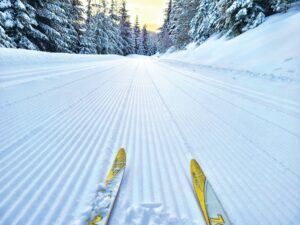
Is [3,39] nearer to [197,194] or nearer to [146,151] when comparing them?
[146,151]

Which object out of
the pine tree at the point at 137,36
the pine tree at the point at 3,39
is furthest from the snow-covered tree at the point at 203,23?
the pine tree at the point at 137,36

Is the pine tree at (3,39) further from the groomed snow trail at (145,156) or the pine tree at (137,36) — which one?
the pine tree at (137,36)

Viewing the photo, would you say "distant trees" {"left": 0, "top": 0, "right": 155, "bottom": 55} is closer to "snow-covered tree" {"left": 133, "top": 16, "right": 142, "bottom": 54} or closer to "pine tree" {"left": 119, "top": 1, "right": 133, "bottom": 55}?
"pine tree" {"left": 119, "top": 1, "right": 133, "bottom": 55}

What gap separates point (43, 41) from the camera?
56.4ft

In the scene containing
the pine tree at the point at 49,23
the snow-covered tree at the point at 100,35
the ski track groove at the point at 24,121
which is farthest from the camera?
the snow-covered tree at the point at 100,35

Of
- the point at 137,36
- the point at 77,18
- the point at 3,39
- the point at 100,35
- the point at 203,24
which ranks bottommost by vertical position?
the point at 3,39

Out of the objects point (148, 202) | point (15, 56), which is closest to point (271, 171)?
point (148, 202)

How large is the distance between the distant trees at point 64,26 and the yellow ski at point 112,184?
1353 cm

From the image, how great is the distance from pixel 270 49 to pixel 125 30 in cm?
4458

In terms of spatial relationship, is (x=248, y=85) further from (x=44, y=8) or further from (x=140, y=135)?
(x=44, y=8)

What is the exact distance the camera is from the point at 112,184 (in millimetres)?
1867

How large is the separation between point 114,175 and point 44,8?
19.2 meters

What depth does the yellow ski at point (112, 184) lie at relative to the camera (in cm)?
149

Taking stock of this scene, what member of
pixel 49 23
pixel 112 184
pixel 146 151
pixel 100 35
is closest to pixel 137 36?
pixel 100 35
